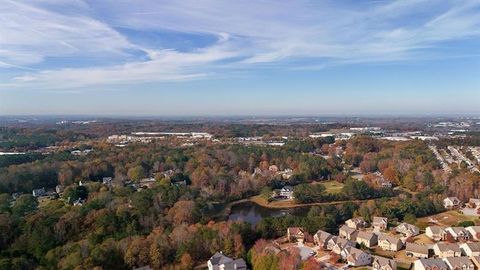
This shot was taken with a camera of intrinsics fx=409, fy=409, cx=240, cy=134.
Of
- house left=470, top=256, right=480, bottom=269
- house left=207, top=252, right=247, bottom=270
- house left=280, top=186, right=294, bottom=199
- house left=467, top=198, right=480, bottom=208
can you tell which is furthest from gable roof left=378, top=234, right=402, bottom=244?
house left=280, top=186, right=294, bottom=199

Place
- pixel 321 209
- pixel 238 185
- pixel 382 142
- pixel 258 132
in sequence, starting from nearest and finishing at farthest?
pixel 321 209 < pixel 238 185 < pixel 382 142 < pixel 258 132

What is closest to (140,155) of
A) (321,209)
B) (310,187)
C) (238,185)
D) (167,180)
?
(167,180)

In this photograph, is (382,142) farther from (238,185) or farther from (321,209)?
(321,209)

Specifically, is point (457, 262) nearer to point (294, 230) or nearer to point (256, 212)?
point (294, 230)

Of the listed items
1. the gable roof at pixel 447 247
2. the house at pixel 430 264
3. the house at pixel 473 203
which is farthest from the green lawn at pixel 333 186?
the house at pixel 430 264

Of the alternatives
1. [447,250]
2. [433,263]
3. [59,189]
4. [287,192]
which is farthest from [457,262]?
[59,189]

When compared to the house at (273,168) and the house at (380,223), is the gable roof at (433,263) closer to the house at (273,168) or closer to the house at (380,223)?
the house at (380,223)
